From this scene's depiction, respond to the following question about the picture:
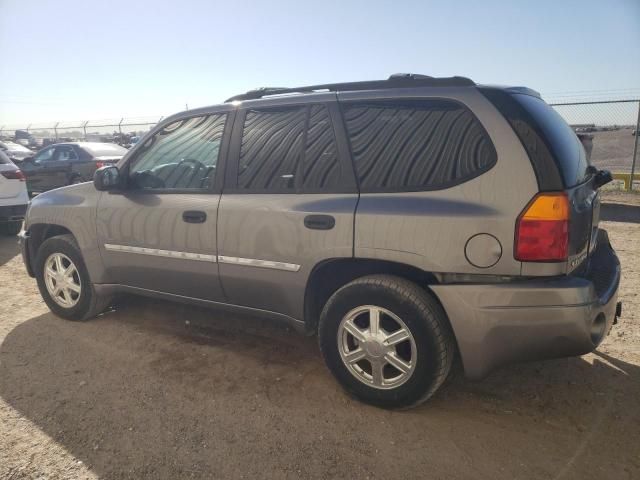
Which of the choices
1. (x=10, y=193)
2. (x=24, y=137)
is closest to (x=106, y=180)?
(x=10, y=193)

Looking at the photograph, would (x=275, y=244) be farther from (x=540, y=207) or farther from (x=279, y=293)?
(x=540, y=207)

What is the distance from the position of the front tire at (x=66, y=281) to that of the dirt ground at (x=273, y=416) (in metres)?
0.32

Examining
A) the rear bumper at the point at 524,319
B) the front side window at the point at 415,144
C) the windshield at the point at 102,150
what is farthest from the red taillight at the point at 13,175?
the rear bumper at the point at 524,319

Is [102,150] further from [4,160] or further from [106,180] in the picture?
[106,180]

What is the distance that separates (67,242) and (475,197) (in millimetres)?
3387

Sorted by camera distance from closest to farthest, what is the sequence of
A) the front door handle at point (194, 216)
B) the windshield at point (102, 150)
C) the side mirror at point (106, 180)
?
1. the front door handle at point (194, 216)
2. the side mirror at point (106, 180)
3. the windshield at point (102, 150)

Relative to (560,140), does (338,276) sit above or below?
below

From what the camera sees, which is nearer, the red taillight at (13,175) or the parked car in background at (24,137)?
the red taillight at (13,175)

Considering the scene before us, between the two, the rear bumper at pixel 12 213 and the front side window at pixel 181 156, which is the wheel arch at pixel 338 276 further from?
the rear bumper at pixel 12 213

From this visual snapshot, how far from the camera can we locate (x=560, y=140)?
2.41 metres

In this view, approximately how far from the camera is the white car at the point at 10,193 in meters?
7.04

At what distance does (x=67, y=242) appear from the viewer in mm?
3932

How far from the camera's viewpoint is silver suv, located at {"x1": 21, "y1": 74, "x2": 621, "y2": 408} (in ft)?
7.37

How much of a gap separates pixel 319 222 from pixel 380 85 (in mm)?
901
